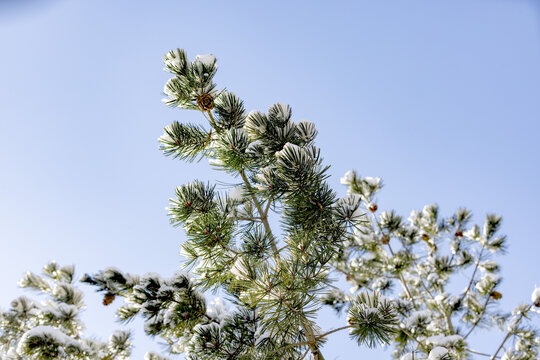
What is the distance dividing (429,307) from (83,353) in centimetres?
495

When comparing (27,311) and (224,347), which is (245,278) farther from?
(27,311)

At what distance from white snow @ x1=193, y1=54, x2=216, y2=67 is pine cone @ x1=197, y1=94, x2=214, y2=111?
247mm

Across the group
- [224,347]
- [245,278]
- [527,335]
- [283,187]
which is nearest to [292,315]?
[245,278]

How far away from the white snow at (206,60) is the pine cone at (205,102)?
0.25 metres

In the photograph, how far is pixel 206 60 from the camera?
2645 millimetres

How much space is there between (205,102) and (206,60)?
332 millimetres

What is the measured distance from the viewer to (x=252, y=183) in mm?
2666

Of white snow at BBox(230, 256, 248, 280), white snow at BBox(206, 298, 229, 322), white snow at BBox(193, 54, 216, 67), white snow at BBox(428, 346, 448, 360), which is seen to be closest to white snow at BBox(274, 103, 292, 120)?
white snow at BBox(193, 54, 216, 67)

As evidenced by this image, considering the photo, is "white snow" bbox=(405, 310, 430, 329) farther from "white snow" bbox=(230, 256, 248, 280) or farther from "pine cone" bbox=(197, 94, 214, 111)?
"pine cone" bbox=(197, 94, 214, 111)

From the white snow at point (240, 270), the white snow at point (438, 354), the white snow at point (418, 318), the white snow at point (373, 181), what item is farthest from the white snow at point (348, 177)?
the white snow at point (240, 270)

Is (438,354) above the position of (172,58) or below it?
below

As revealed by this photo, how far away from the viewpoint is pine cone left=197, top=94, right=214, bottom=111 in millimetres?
2645

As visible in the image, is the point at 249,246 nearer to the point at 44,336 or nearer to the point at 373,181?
the point at 44,336

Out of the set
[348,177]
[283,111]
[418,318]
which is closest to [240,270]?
[283,111]
